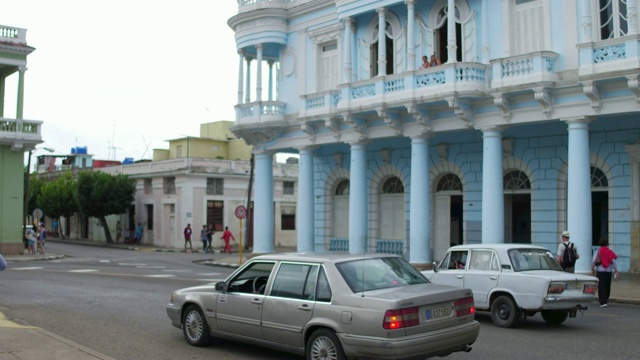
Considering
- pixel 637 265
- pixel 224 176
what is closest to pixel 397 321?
pixel 637 265

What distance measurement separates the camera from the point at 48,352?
9219mm

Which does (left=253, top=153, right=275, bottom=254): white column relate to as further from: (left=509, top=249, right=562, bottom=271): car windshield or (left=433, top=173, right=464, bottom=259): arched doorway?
(left=509, top=249, right=562, bottom=271): car windshield

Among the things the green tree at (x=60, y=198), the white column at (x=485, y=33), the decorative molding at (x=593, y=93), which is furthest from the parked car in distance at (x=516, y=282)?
the green tree at (x=60, y=198)

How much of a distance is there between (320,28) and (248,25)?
10.9ft

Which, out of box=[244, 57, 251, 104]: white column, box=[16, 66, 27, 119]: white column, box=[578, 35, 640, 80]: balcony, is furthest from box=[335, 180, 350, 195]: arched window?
box=[16, 66, 27, 119]: white column

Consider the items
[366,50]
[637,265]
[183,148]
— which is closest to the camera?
[637,265]

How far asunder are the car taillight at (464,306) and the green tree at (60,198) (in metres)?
47.1

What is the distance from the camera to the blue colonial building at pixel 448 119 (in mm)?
19641

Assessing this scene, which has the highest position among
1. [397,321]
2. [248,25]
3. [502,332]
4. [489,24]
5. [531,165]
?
[248,25]

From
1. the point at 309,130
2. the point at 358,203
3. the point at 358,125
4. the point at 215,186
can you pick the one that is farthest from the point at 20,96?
the point at 358,203

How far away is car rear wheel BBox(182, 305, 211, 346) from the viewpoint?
32.8ft

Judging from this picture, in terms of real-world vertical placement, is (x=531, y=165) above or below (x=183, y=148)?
below

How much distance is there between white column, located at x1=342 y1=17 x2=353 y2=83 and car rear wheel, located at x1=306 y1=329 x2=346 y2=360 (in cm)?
1782

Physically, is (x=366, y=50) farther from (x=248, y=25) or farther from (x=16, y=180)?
(x=16, y=180)
